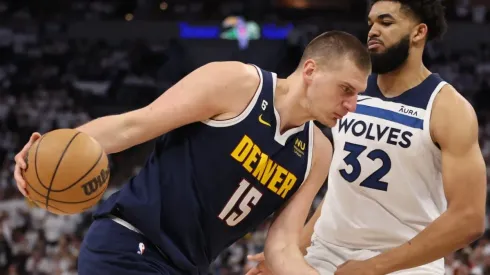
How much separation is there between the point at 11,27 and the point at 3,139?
5.61 meters

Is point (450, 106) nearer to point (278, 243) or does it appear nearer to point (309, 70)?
→ point (309, 70)

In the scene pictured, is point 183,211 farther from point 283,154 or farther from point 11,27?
point 11,27

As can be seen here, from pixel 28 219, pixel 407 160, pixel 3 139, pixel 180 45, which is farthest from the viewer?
pixel 180 45

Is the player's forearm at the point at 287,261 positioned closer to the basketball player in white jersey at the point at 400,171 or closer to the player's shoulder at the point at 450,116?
the basketball player in white jersey at the point at 400,171

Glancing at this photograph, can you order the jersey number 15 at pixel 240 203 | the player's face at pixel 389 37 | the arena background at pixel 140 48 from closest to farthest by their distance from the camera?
1. the jersey number 15 at pixel 240 203
2. the player's face at pixel 389 37
3. the arena background at pixel 140 48

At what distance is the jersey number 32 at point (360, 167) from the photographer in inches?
155

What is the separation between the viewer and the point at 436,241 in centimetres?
360

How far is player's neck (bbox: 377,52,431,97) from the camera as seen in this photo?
4043mm

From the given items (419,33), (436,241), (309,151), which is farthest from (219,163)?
(419,33)

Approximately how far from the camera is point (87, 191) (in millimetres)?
3102

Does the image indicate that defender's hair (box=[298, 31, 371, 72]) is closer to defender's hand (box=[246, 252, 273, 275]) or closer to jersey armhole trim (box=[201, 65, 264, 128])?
jersey armhole trim (box=[201, 65, 264, 128])

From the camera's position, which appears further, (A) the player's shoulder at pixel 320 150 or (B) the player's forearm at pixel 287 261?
(A) the player's shoulder at pixel 320 150

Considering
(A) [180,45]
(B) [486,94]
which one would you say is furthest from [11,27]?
(B) [486,94]

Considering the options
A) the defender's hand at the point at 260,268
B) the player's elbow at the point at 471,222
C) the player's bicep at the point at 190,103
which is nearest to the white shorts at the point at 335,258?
the defender's hand at the point at 260,268
